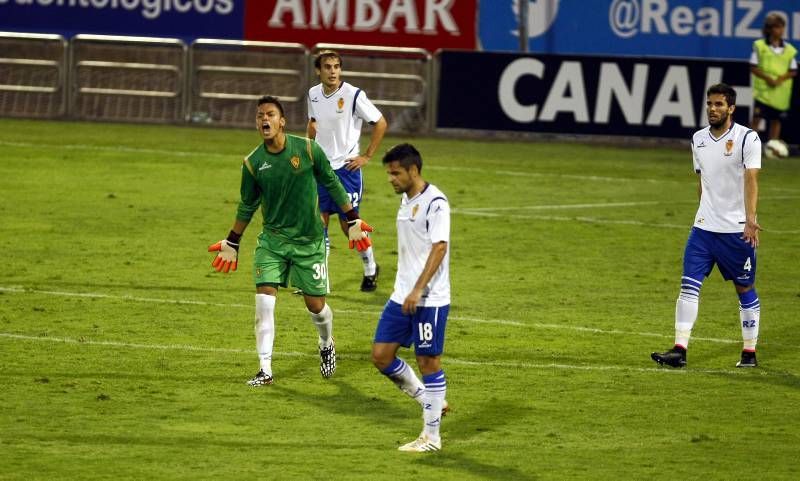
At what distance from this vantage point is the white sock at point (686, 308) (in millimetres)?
12570

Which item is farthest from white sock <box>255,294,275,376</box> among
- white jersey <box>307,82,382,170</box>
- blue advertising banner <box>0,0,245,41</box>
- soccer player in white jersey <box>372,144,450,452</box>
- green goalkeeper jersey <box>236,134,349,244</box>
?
blue advertising banner <box>0,0,245,41</box>

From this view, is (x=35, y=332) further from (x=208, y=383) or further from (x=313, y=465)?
(x=313, y=465)

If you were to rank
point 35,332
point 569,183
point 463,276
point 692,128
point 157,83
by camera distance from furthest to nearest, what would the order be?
1. point 157,83
2. point 692,128
3. point 569,183
4. point 463,276
5. point 35,332

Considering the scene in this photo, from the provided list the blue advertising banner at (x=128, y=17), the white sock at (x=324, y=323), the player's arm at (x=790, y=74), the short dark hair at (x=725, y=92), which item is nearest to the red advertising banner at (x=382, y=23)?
the blue advertising banner at (x=128, y=17)

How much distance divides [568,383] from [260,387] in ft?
7.78

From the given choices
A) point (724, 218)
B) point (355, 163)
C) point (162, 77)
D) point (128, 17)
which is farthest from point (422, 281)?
point (128, 17)

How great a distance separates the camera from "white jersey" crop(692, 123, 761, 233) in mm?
12328

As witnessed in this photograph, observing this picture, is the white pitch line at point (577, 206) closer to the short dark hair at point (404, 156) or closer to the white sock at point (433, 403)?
the white sock at point (433, 403)

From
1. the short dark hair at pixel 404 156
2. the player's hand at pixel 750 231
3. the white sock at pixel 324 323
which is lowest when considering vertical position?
the white sock at pixel 324 323

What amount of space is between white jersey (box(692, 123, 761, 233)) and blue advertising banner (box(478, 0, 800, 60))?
19745 millimetres

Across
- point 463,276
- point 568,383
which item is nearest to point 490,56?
point 463,276

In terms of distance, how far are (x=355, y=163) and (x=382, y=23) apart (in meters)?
17.9

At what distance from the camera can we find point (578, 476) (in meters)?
9.48

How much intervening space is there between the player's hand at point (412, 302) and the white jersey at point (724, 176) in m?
3.64
